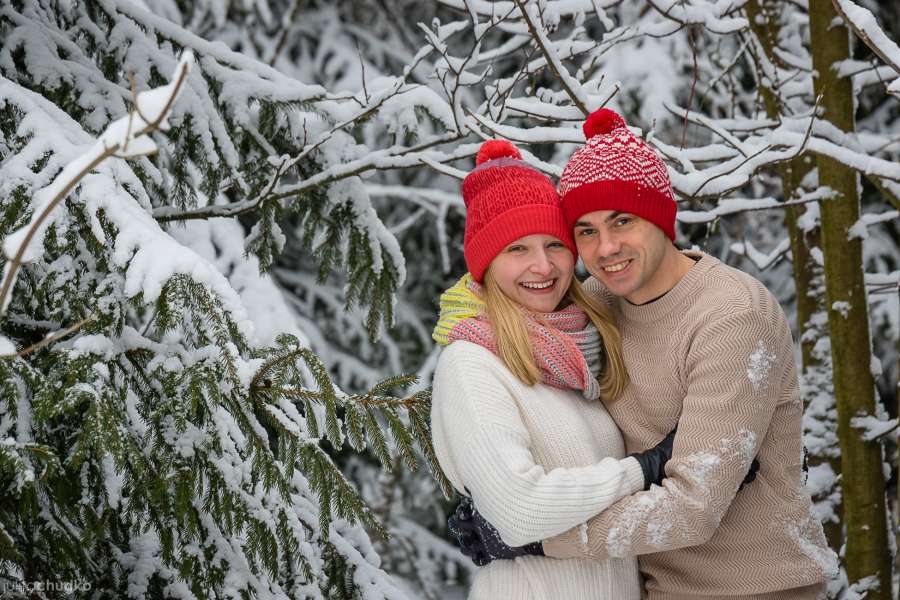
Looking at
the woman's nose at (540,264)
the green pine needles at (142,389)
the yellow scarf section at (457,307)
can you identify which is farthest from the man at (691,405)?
the green pine needles at (142,389)

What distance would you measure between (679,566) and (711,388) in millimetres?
521

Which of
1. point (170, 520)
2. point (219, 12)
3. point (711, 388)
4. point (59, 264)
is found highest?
point (219, 12)

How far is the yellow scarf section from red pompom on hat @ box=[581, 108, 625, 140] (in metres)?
0.51

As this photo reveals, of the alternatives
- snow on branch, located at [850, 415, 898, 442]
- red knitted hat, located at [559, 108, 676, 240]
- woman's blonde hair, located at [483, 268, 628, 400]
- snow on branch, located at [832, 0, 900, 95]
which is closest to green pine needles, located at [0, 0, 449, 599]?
woman's blonde hair, located at [483, 268, 628, 400]

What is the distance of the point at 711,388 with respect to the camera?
2.12m

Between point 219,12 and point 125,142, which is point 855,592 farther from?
point 219,12

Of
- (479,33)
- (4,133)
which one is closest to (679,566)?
(479,33)

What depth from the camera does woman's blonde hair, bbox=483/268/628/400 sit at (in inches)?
88.4

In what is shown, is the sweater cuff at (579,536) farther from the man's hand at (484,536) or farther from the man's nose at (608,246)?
the man's nose at (608,246)

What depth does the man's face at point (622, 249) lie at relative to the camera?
231cm

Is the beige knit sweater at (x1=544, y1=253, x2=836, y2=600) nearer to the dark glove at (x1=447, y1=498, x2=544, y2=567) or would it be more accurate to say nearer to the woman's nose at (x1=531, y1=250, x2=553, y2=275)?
the dark glove at (x1=447, y1=498, x2=544, y2=567)

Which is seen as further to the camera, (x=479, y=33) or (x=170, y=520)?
(x=479, y=33)

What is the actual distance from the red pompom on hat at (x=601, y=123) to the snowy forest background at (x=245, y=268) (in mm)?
182

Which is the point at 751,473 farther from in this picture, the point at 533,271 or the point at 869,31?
the point at 869,31
